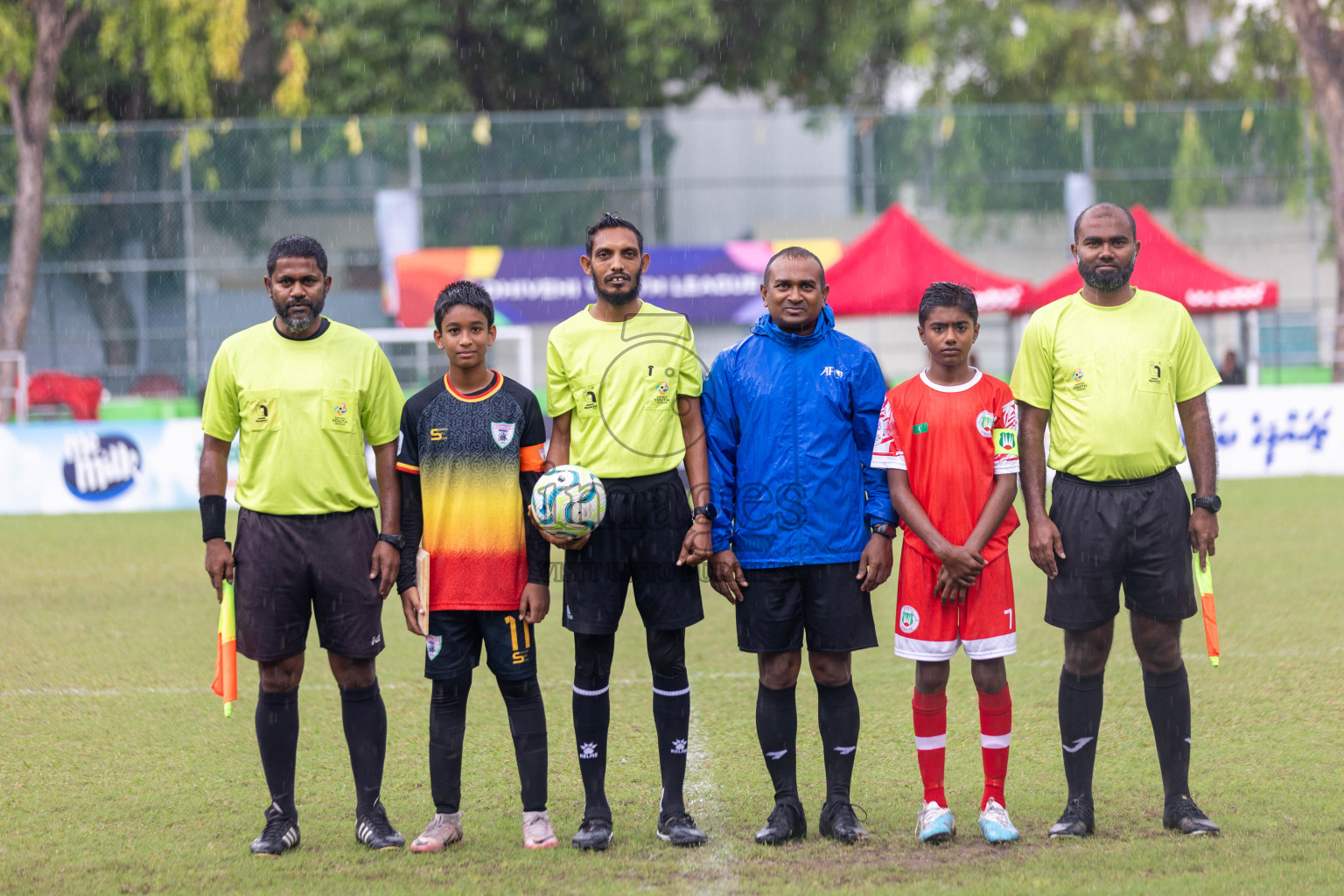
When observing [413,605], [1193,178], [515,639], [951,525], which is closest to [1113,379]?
[951,525]

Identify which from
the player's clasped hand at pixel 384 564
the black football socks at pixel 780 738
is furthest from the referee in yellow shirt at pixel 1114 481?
the player's clasped hand at pixel 384 564

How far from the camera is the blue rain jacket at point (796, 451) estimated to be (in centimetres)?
450

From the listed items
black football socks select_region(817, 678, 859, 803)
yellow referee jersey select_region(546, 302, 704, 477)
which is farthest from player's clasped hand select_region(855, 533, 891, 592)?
yellow referee jersey select_region(546, 302, 704, 477)

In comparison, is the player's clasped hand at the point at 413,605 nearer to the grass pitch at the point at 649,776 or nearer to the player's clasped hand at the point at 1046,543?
the grass pitch at the point at 649,776

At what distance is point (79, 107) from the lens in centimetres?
2759

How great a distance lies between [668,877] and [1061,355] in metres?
2.10

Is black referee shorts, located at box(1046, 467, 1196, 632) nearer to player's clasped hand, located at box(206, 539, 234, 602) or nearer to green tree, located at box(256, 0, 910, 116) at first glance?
player's clasped hand, located at box(206, 539, 234, 602)

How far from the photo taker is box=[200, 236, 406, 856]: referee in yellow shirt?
177 inches

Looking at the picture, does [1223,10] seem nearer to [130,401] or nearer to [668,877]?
[130,401]

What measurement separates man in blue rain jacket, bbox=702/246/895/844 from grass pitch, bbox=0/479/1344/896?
372 millimetres

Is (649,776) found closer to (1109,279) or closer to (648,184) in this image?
(1109,279)

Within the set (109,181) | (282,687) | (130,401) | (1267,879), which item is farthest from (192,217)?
(1267,879)

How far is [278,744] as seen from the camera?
4.59 metres

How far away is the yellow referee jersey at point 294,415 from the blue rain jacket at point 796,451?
1.19 meters
